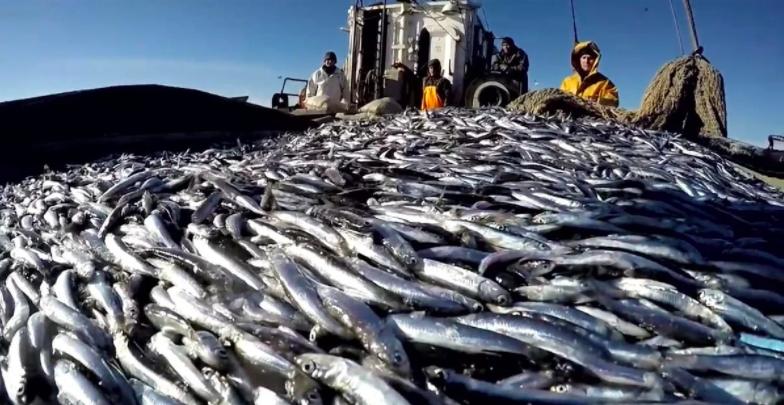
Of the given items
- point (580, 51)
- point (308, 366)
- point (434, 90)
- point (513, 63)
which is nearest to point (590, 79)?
point (580, 51)

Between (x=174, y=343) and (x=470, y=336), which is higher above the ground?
(x=470, y=336)

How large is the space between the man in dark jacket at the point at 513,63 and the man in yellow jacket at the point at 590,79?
15.2ft

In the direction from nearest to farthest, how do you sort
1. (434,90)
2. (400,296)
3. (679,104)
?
(400,296)
(679,104)
(434,90)

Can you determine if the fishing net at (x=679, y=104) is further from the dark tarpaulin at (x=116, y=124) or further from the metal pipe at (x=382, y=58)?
the metal pipe at (x=382, y=58)

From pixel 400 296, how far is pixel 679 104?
8.47 m

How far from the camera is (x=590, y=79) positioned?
36.1 ft

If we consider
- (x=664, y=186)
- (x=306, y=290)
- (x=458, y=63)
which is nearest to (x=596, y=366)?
(x=306, y=290)

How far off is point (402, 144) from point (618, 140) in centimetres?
292

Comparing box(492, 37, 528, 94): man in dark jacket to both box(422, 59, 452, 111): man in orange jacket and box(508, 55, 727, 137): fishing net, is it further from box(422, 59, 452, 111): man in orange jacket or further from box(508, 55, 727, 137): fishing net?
box(508, 55, 727, 137): fishing net

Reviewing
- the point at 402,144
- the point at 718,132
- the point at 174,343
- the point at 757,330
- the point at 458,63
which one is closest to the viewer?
the point at 757,330

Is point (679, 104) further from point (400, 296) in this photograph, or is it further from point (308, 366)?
point (308, 366)

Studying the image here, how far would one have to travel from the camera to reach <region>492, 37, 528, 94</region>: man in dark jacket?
15812mm

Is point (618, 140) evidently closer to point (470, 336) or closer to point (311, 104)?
point (470, 336)

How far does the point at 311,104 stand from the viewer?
50.2 feet
